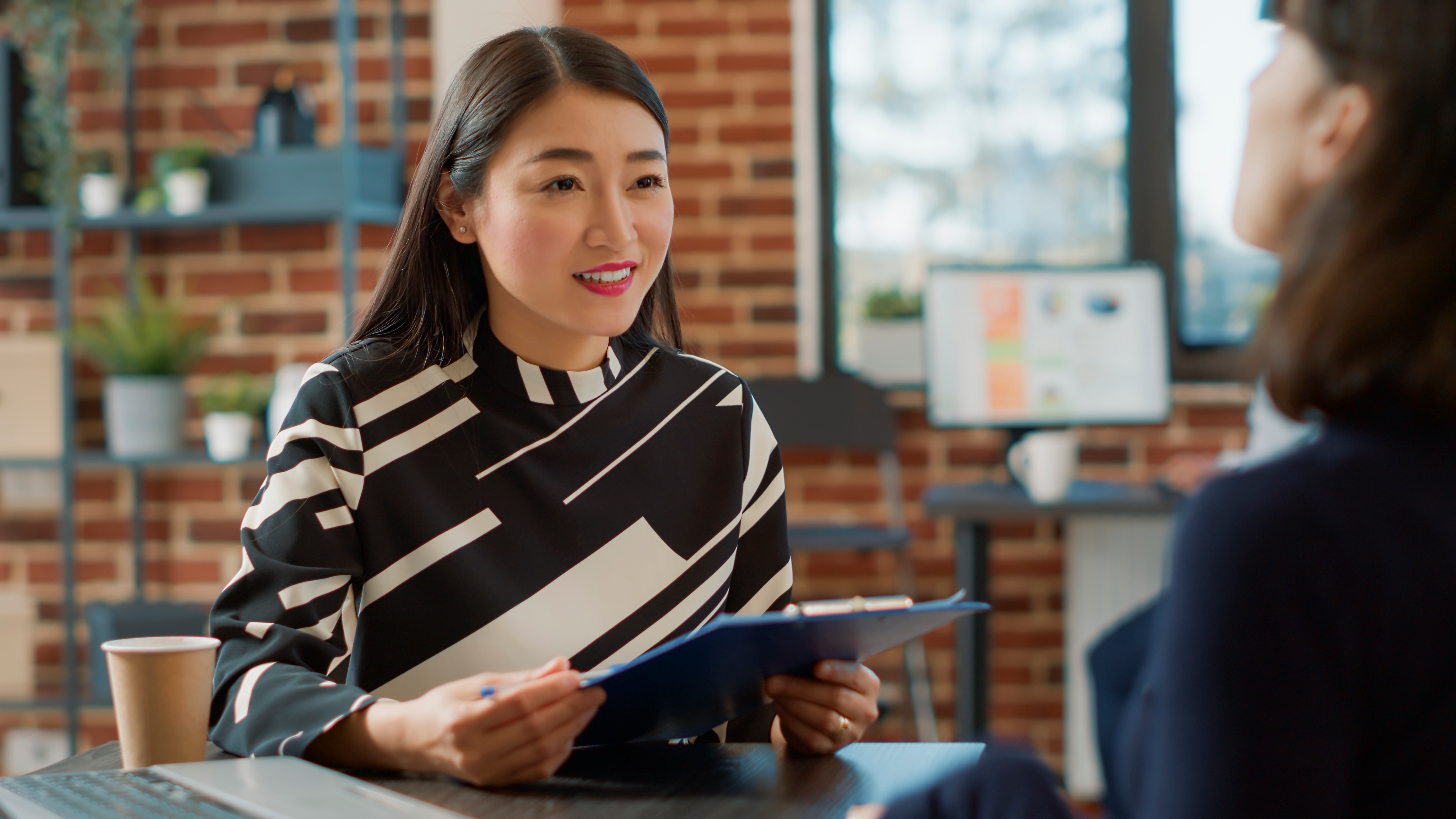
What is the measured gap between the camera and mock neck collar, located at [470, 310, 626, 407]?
47.3 inches

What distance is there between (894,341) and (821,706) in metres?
2.37

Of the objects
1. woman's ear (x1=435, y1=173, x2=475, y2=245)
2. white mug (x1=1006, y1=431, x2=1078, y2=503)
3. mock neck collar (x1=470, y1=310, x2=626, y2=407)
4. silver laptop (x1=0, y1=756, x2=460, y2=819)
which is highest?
woman's ear (x1=435, y1=173, x2=475, y2=245)

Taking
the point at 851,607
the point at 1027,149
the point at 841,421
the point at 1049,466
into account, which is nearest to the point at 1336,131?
the point at 851,607

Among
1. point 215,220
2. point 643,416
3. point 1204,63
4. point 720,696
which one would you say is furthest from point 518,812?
point 1204,63

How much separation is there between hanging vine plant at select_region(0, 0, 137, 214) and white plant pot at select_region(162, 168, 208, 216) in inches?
8.8

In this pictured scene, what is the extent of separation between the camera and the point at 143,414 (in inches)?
111

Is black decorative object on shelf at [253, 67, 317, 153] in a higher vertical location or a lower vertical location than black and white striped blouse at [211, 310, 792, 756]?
higher

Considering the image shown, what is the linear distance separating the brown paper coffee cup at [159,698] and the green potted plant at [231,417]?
6.63 feet

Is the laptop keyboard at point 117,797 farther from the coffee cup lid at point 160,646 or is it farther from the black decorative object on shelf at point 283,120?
A: the black decorative object on shelf at point 283,120

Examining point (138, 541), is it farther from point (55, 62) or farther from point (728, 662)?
point (728, 662)

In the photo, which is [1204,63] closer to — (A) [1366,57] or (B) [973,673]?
(B) [973,673]

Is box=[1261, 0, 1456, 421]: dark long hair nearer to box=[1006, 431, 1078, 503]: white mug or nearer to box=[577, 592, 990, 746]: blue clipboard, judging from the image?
box=[577, 592, 990, 746]: blue clipboard

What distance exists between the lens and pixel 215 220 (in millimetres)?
2859

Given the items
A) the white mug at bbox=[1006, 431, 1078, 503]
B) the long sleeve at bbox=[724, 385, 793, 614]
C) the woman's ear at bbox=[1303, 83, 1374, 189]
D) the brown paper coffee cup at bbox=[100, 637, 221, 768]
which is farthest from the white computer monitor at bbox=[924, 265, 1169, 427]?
the woman's ear at bbox=[1303, 83, 1374, 189]
